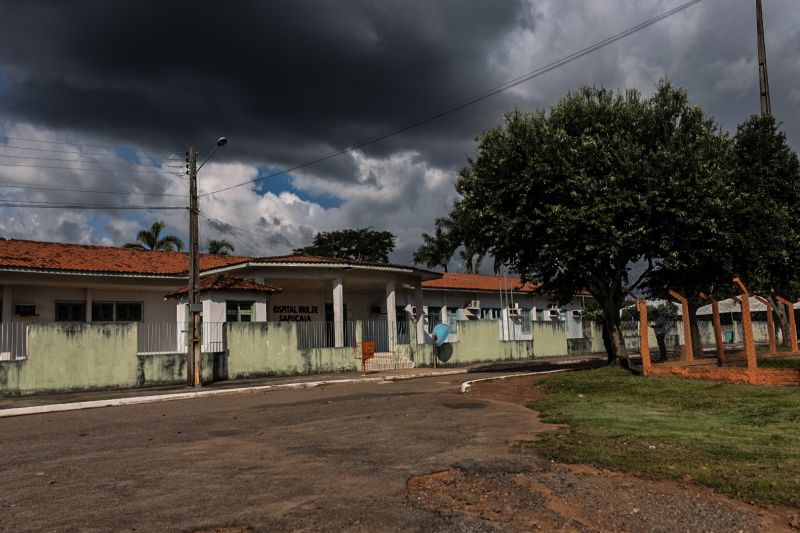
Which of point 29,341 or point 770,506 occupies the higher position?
point 29,341

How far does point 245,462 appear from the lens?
7355 mm

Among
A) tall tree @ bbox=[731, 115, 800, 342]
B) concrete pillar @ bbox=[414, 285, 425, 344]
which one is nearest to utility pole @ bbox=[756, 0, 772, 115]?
tall tree @ bbox=[731, 115, 800, 342]

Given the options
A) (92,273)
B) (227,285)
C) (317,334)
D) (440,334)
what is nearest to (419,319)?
(440,334)

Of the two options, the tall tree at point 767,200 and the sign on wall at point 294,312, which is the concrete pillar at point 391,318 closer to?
the sign on wall at point 294,312

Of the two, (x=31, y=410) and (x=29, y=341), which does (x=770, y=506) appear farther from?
(x=29, y=341)

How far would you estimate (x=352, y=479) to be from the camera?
20.6ft

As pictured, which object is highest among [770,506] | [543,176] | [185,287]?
[543,176]

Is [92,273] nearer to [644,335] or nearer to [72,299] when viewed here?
[72,299]

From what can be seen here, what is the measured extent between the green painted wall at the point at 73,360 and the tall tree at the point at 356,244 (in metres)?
47.5

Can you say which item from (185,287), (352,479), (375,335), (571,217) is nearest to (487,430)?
(352,479)

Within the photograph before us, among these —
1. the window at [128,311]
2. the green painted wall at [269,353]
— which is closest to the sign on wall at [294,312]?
the window at [128,311]

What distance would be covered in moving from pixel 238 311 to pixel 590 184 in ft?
45.2

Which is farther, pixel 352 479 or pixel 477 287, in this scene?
pixel 477 287

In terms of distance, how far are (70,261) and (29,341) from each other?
7950mm
